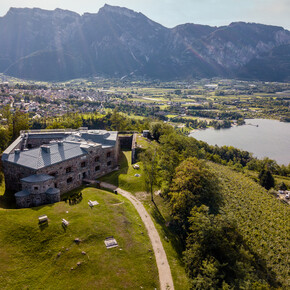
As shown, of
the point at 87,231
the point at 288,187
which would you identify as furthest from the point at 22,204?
the point at 288,187

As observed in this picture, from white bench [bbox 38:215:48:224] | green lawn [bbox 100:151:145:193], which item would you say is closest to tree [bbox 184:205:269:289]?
green lawn [bbox 100:151:145:193]

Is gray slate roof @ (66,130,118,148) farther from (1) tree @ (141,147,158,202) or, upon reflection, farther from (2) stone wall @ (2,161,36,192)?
(2) stone wall @ (2,161,36,192)

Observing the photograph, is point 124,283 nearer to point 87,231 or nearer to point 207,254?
point 87,231

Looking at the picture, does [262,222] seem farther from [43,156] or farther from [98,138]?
[43,156]

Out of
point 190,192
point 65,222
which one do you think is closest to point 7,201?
point 65,222

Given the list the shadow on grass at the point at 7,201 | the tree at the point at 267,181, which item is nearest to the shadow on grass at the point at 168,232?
the shadow on grass at the point at 7,201

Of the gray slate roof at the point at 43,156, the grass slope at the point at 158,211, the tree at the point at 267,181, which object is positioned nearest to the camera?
the grass slope at the point at 158,211

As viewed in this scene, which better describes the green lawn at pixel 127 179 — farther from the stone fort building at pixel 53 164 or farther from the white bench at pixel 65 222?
the white bench at pixel 65 222
